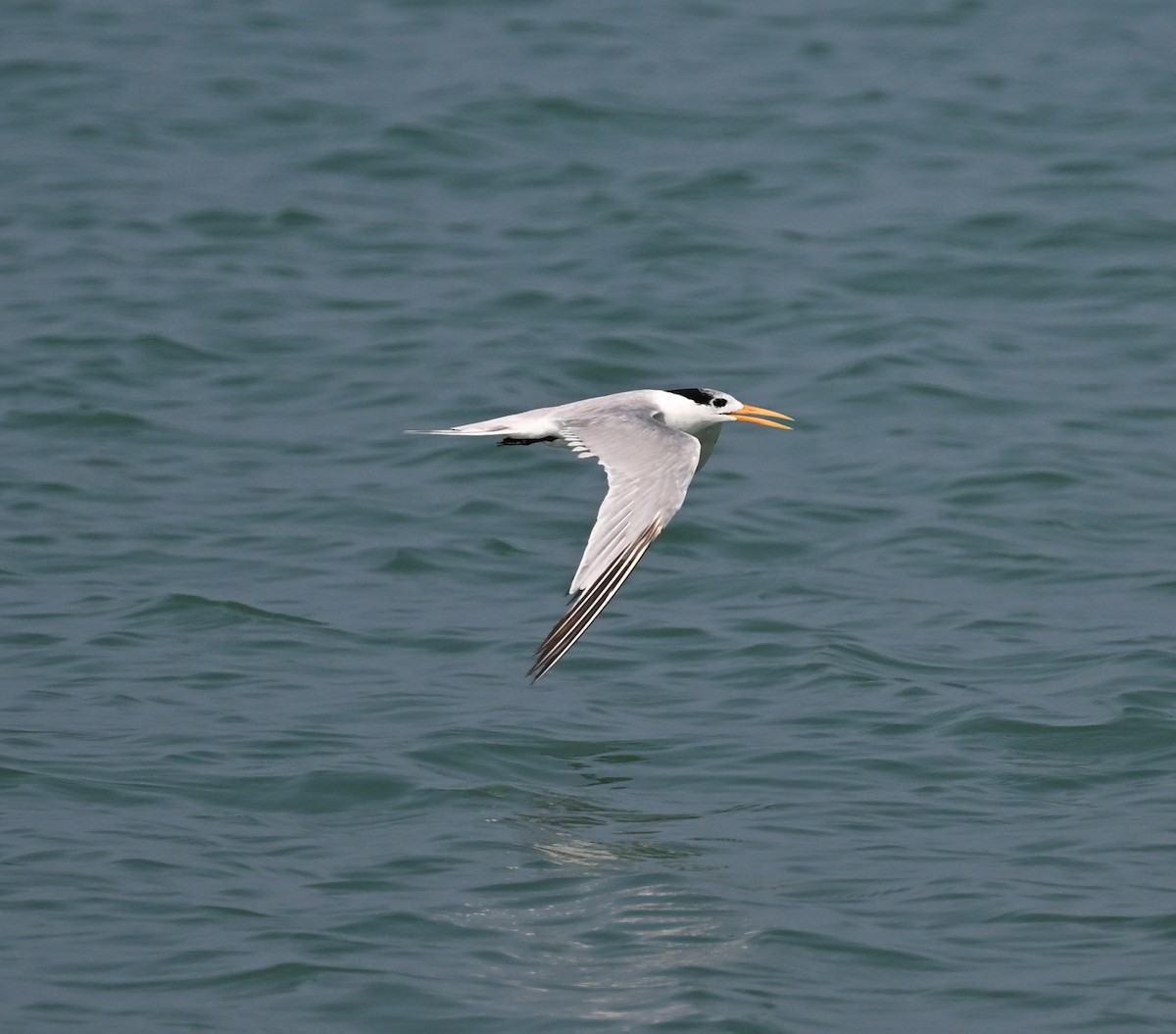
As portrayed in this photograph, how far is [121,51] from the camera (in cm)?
2133

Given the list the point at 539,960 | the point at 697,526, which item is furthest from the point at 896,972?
the point at 697,526

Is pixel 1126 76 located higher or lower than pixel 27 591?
higher

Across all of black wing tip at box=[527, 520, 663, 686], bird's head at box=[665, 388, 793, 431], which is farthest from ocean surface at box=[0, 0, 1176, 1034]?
bird's head at box=[665, 388, 793, 431]

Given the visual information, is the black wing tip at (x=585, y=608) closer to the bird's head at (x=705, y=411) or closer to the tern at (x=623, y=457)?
the tern at (x=623, y=457)

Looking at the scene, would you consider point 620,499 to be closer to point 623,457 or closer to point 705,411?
point 623,457

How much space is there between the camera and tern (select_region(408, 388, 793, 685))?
24.9ft

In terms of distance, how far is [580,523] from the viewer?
12328 millimetres

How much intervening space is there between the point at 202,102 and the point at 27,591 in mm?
Answer: 9773

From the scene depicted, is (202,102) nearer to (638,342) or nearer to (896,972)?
(638,342)

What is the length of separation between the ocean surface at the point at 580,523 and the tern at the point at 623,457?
1196mm

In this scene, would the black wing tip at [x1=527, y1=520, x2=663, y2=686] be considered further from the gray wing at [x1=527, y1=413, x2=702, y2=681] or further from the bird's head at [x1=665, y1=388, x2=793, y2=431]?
the bird's head at [x1=665, y1=388, x2=793, y2=431]

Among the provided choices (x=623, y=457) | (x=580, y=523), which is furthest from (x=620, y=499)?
(x=580, y=523)

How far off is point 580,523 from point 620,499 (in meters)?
Result: 4.17

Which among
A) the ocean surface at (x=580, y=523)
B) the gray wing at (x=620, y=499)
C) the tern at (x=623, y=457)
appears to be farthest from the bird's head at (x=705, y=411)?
the ocean surface at (x=580, y=523)
